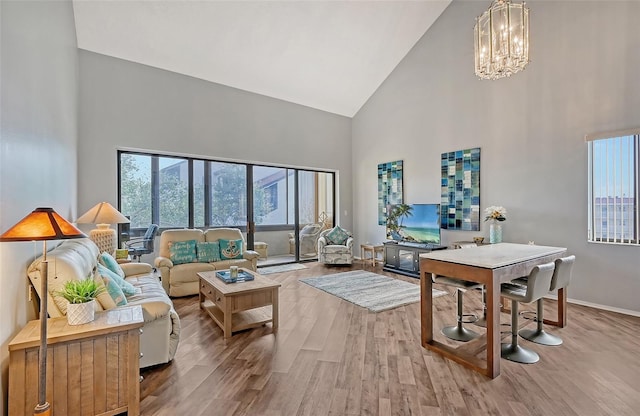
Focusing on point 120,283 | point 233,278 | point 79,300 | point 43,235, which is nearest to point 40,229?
point 43,235

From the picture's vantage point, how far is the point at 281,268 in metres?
6.35

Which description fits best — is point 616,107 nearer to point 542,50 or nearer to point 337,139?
point 542,50

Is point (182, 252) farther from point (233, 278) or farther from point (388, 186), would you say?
point (388, 186)

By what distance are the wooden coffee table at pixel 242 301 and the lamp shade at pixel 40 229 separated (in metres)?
1.66

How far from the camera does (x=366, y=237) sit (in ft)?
24.3

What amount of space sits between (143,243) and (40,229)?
398 centimetres

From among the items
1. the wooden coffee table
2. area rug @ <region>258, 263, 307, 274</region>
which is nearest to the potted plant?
the wooden coffee table

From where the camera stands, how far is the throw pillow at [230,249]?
4.88m

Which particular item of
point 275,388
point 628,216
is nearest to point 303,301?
point 275,388

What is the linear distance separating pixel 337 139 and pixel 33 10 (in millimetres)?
5993

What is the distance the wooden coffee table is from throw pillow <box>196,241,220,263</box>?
125cm

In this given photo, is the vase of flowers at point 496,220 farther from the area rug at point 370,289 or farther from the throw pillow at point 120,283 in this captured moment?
the throw pillow at point 120,283

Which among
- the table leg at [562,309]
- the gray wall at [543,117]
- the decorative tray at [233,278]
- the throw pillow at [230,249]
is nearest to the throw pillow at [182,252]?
the throw pillow at [230,249]

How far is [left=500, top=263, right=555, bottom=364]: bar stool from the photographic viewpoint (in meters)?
2.40
